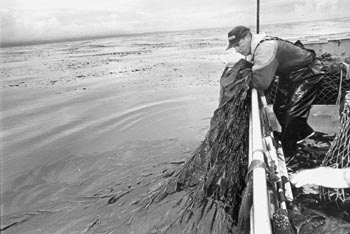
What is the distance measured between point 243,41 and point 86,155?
13.9ft

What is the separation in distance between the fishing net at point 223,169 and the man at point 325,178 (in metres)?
0.67

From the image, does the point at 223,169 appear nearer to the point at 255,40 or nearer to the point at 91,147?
the point at 255,40

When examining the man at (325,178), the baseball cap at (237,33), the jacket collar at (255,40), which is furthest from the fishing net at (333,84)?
the man at (325,178)

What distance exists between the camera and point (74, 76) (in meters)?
17.6

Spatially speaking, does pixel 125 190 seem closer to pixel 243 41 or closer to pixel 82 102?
pixel 243 41

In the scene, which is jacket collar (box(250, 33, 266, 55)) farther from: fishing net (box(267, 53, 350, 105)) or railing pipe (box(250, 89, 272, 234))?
railing pipe (box(250, 89, 272, 234))

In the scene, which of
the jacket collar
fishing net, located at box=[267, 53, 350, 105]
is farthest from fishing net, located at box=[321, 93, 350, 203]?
the jacket collar

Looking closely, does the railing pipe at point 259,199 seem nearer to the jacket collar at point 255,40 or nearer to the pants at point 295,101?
the jacket collar at point 255,40

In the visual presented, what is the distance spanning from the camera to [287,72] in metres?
4.38

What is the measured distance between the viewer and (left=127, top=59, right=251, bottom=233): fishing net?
3518mm

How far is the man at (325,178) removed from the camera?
8.98 ft

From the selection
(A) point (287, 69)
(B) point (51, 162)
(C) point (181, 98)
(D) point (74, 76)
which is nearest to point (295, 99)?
(A) point (287, 69)

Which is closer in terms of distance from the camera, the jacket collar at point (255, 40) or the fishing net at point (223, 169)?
the fishing net at point (223, 169)

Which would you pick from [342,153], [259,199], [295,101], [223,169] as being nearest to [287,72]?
[295,101]
